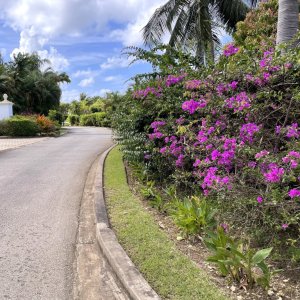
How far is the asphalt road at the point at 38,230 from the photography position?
3830mm

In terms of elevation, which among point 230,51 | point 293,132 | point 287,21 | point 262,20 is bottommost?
point 293,132

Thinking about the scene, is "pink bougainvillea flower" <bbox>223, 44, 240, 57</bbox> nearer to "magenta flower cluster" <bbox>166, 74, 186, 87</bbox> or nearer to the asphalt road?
"magenta flower cluster" <bbox>166, 74, 186, 87</bbox>

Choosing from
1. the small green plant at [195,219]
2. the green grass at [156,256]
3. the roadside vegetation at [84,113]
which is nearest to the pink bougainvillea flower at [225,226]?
the small green plant at [195,219]

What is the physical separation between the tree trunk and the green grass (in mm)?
3710

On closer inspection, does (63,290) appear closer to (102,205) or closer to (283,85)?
(102,205)

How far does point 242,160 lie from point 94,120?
5082 cm

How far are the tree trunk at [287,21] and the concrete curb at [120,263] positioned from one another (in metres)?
4.15

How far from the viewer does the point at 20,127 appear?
26250 mm

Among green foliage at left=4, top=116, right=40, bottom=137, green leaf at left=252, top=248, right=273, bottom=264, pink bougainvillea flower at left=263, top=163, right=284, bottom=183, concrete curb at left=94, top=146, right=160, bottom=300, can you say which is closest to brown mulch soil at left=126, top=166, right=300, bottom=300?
green leaf at left=252, top=248, right=273, bottom=264

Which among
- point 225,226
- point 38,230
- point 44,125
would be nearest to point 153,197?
point 38,230

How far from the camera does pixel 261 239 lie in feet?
13.6

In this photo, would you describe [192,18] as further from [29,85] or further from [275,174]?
[29,85]

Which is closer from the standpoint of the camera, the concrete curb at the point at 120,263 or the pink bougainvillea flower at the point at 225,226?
the concrete curb at the point at 120,263

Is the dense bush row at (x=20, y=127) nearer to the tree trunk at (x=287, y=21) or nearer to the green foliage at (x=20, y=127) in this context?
the green foliage at (x=20, y=127)
